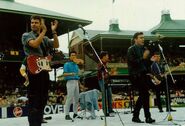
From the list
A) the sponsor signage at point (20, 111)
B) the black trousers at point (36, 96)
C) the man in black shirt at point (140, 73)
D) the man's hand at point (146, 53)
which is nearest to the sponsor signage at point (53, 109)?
the sponsor signage at point (20, 111)

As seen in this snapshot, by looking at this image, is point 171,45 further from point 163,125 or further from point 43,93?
point 43,93

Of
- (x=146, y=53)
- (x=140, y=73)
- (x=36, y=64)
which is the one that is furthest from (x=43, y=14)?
(x=36, y=64)

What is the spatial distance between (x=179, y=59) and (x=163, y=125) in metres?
35.6

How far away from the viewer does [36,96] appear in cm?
517

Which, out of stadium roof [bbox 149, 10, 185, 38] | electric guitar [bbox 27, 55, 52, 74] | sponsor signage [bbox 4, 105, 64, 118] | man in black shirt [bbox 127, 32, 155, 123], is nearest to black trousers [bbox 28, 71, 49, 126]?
electric guitar [bbox 27, 55, 52, 74]

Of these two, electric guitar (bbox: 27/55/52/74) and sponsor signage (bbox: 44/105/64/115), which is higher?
electric guitar (bbox: 27/55/52/74)

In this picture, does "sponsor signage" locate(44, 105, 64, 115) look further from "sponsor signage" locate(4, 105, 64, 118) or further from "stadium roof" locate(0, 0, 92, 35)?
"stadium roof" locate(0, 0, 92, 35)

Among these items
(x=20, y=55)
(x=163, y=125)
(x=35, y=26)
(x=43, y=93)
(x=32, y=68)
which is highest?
(x=20, y=55)

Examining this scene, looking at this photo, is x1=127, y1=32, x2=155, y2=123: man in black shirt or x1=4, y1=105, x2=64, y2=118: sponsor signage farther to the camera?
x1=4, y1=105, x2=64, y2=118: sponsor signage

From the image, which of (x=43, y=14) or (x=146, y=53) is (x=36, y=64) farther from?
(x=43, y=14)

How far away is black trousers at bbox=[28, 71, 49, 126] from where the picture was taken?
516 centimetres

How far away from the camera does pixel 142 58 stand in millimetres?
7961

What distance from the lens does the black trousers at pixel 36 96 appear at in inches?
203

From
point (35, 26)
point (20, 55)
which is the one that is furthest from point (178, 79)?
point (35, 26)
